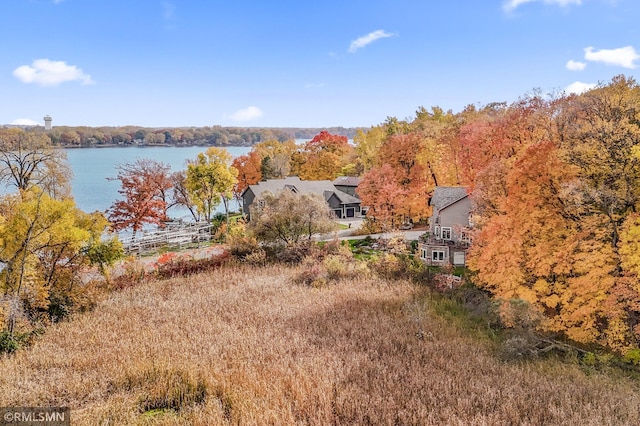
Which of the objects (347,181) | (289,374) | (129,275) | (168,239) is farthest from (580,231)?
(347,181)

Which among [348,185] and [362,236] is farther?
[348,185]

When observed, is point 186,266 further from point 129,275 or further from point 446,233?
point 446,233

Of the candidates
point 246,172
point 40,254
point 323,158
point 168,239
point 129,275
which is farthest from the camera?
point 323,158

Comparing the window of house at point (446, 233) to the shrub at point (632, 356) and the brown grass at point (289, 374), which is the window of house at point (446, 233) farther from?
the shrub at point (632, 356)

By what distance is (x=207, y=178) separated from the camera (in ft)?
141

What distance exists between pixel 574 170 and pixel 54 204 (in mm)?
19582

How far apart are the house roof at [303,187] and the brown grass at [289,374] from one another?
100ft

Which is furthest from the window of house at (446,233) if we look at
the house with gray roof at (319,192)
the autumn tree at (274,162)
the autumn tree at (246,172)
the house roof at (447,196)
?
the autumn tree at (246,172)

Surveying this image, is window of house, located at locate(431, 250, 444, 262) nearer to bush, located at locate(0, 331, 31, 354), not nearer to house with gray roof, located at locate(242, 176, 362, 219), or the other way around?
house with gray roof, located at locate(242, 176, 362, 219)

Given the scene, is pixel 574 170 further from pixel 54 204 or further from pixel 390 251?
pixel 54 204

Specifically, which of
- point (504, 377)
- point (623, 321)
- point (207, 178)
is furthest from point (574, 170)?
point (207, 178)

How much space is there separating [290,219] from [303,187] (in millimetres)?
19638

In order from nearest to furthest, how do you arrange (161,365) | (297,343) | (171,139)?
(161,365) → (297,343) → (171,139)

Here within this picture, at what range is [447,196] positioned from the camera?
101ft
